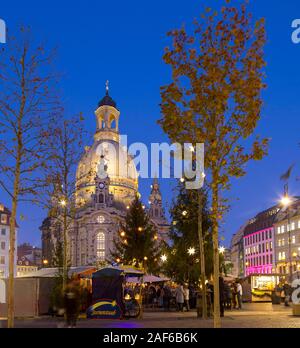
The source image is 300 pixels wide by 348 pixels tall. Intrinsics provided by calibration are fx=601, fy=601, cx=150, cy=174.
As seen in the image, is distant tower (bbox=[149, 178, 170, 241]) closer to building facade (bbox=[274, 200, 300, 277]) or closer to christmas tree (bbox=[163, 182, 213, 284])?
building facade (bbox=[274, 200, 300, 277])

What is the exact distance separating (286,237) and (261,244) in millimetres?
18571

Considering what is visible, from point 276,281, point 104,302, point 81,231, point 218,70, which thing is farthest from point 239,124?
point 81,231

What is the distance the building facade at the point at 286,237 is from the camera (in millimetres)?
108188

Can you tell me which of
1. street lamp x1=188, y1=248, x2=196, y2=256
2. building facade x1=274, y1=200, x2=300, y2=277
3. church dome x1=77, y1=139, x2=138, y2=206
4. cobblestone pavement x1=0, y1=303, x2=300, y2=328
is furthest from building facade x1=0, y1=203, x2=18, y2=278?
cobblestone pavement x1=0, y1=303, x2=300, y2=328

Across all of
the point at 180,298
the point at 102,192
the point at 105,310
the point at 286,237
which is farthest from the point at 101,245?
the point at 105,310

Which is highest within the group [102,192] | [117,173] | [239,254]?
[117,173]

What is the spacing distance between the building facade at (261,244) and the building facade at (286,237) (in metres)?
3.19

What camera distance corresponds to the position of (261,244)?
133 meters

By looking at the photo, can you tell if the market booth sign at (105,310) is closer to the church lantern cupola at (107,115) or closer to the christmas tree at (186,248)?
the christmas tree at (186,248)

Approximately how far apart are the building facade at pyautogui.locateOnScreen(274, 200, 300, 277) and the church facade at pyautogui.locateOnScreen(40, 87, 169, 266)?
40.4 meters

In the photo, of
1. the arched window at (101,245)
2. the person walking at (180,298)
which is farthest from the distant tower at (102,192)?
the person walking at (180,298)

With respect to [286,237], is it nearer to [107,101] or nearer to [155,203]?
[155,203]
